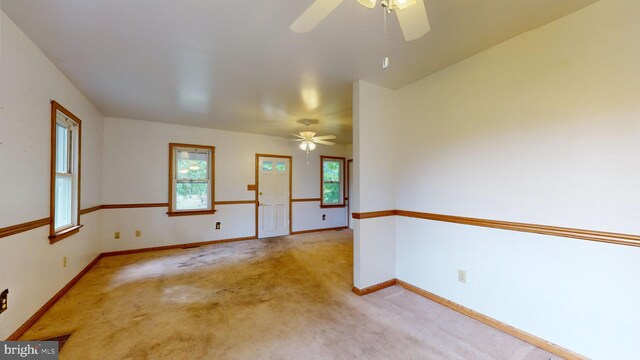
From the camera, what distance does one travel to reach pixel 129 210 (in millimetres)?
4203

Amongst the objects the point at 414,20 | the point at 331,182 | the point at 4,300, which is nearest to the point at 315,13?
the point at 414,20

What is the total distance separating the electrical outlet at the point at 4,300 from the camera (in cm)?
164

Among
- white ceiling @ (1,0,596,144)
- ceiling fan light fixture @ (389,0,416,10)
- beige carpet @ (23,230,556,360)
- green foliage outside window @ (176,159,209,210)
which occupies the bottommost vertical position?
beige carpet @ (23,230,556,360)

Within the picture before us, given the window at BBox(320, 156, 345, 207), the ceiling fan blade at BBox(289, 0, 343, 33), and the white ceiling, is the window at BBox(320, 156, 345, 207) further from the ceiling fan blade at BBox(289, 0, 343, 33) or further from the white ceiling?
the ceiling fan blade at BBox(289, 0, 343, 33)

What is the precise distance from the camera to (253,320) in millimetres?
2125

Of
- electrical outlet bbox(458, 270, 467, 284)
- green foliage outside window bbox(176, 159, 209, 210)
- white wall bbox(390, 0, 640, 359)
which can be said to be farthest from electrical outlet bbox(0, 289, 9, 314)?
electrical outlet bbox(458, 270, 467, 284)

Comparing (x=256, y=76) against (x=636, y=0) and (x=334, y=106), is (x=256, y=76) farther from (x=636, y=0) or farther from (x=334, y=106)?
(x=636, y=0)

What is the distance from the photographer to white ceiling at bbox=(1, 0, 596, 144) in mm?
1597

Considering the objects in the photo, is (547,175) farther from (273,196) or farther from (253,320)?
(273,196)

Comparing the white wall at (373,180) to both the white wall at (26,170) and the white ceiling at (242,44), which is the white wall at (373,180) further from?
the white wall at (26,170)

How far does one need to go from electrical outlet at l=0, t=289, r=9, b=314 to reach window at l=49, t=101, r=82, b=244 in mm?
763

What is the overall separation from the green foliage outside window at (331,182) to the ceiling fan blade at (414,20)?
195 inches

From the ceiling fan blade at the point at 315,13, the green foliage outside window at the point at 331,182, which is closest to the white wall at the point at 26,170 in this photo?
the ceiling fan blade at the point at 315,13

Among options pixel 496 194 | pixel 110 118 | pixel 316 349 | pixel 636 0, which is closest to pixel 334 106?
pixel 496 194
